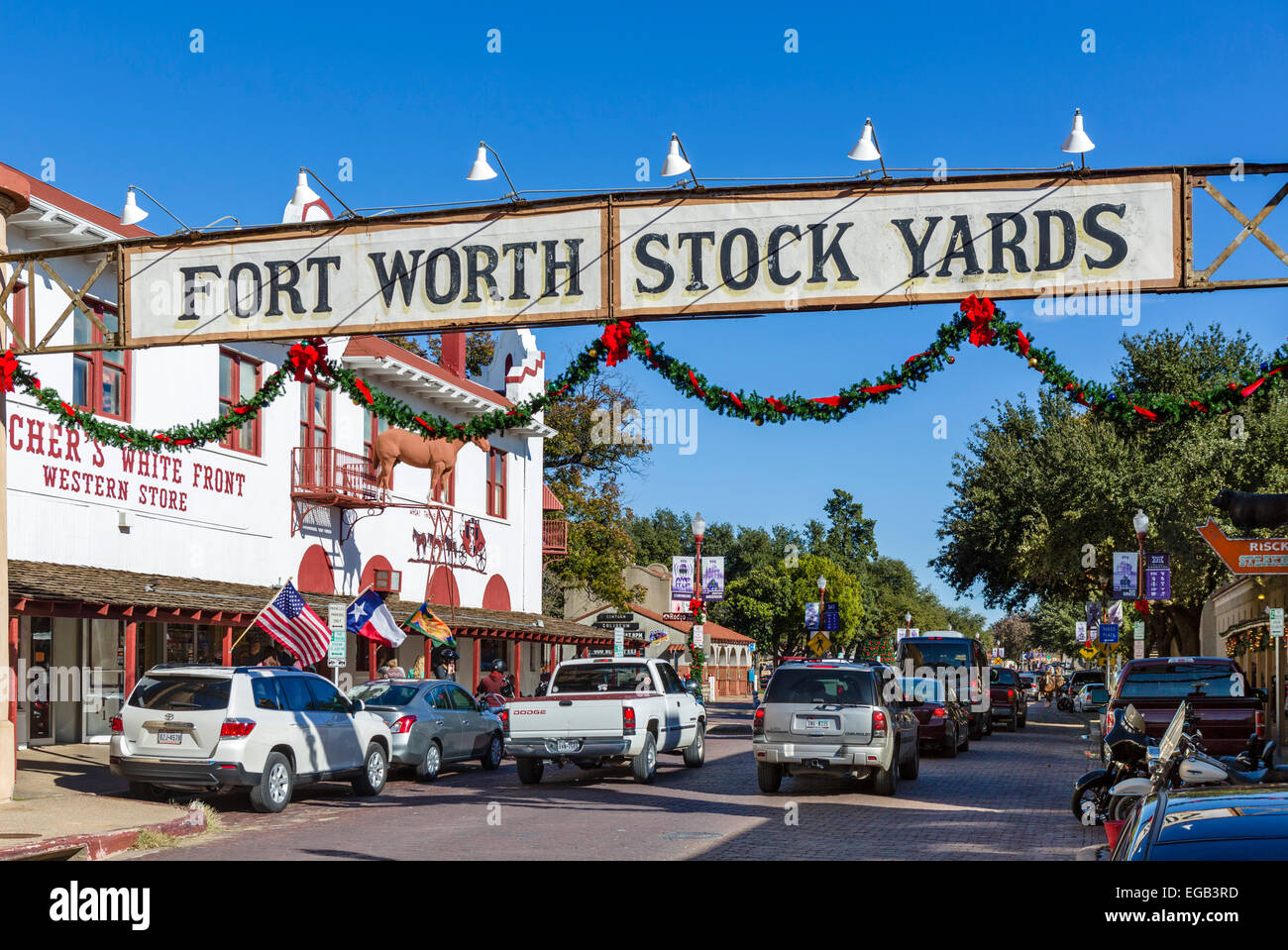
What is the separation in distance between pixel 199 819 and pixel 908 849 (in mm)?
7520

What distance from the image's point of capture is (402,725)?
2106cm

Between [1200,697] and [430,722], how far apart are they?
11.3 m

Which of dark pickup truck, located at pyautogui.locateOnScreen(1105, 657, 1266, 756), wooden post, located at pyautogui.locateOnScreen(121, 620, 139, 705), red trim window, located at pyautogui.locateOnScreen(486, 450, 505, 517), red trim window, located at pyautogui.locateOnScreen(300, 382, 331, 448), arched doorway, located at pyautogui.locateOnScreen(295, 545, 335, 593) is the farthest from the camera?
red trim window, located at pyautogui.locateOnScreen(486, 450, 505, 517)

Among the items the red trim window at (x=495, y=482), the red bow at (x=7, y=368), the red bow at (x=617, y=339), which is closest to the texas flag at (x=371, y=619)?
the red bow at (x=7, y=368)

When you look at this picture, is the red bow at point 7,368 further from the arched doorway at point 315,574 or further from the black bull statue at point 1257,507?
the black bull statue at point 1257,507

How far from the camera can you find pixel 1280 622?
990 inches

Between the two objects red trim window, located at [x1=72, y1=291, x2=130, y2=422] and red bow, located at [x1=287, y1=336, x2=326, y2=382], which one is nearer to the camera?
red bow, located at [x1=287, y1=336, x2=326, y2=382]

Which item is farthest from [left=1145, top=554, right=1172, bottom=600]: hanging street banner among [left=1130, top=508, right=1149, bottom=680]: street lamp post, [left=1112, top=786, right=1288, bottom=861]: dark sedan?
[left=1112, top=786, right=1288, bottom=861]: dark sedan

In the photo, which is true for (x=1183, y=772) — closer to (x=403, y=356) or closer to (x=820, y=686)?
(x=820, y=686)

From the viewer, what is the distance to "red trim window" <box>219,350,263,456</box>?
28875 millimetres

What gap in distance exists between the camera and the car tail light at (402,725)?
2100 cm

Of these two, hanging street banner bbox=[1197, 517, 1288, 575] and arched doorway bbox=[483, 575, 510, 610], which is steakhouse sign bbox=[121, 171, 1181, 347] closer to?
hanging street banner bbox=[1197, 517, 1288, 575]

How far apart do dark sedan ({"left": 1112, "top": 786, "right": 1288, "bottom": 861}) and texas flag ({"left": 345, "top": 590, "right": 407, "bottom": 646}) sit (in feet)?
74.1
